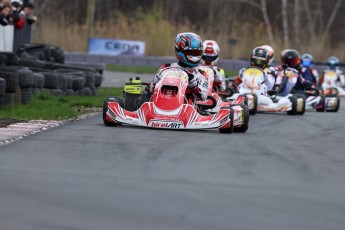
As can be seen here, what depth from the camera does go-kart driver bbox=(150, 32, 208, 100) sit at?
1221 cm

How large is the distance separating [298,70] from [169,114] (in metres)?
8.63

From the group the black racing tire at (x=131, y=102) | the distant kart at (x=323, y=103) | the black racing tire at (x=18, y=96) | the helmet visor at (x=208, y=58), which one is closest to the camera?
the black racing tire at (x=131, y=102)

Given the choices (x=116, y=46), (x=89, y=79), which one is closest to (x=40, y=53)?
(x=89, y=79)

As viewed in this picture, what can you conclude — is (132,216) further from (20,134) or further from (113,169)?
(20,134)

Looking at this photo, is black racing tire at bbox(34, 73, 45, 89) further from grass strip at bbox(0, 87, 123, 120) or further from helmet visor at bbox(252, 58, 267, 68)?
helmet visor at bbox(252, 58, 267, 68)

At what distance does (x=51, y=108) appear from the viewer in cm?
1373

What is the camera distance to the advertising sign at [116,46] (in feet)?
127

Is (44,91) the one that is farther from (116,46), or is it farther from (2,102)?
(116,46)

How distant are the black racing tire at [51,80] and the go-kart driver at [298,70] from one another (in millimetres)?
4610

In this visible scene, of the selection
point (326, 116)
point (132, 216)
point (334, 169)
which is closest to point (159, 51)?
point (326, 116)

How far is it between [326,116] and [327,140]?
536cm

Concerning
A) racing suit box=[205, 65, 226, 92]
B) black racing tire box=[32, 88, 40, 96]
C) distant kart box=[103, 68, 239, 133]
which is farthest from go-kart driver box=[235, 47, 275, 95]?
distant kart box=[103, 68, 239, 133]

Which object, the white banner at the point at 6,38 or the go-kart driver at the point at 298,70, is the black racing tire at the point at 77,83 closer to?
the go-kart driver at the point at 298,70

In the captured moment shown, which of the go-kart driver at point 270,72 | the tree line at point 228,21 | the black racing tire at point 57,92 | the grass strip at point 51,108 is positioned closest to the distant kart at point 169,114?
the grass strip at point 51,108
